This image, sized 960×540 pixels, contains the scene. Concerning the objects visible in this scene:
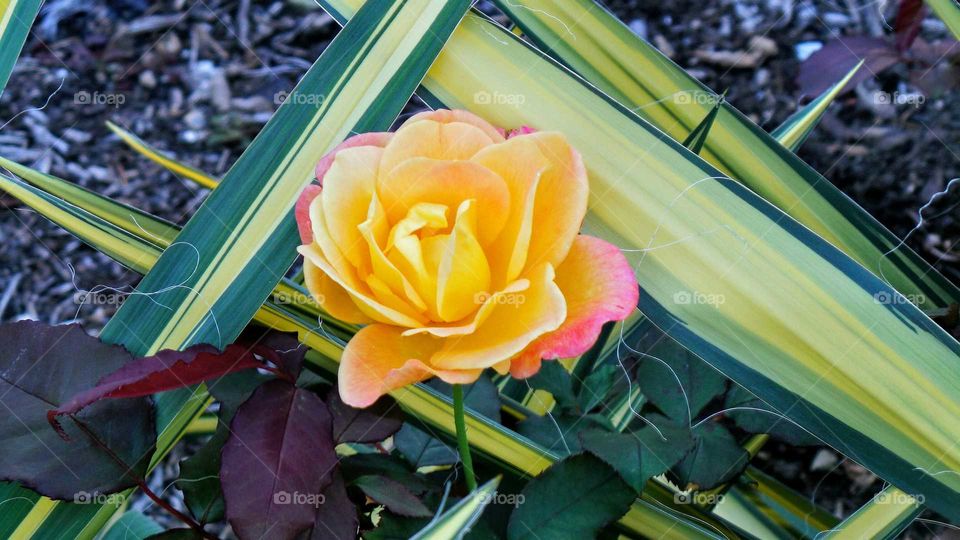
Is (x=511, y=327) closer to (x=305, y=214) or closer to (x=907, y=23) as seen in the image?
(x=305, y=214)

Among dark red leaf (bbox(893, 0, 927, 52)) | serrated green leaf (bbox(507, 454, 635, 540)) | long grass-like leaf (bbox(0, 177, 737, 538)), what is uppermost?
dark red leaf (bbox(893, 0, 927, 52))

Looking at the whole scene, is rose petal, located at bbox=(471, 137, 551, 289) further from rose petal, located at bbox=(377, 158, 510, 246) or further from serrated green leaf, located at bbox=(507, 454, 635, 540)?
serrated green leaf, located at bbox=(507, 454, 635, 540)

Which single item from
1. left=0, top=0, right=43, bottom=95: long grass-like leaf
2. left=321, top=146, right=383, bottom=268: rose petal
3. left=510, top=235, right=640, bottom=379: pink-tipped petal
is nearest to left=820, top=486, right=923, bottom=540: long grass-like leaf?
left=510, top=235, right=640, bottom=379: pink-tipped petal

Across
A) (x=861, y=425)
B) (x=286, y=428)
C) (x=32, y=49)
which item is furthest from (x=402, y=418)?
(x=32, y=49)

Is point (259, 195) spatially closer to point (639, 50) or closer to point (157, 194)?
point (639, 50)

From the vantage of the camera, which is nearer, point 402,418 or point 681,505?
point 402,418

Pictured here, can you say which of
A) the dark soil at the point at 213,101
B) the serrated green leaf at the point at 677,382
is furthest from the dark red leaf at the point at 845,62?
the serrated green leaf at the point at 677,382

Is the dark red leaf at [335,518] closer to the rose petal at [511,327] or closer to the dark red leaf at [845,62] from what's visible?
the rose petal at [511,327]
